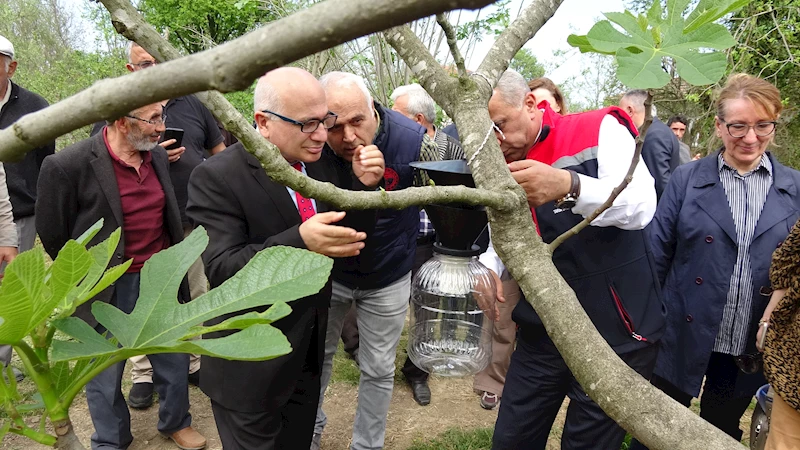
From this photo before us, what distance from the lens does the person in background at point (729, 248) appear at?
2.84 meters

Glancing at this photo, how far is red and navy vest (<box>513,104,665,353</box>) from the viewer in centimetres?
230

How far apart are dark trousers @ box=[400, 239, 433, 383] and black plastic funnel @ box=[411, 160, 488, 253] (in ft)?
6.75

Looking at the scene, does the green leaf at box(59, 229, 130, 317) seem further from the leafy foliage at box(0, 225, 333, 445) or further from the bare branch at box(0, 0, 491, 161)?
the bare branch at box(0, 0, 491, 161)

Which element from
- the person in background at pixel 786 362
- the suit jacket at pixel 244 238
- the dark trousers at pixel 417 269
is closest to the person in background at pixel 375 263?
the suit jacket at pixel 244 238

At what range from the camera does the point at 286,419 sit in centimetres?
268

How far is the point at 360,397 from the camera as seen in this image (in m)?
3.49

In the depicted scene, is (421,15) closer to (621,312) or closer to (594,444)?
(621,312)

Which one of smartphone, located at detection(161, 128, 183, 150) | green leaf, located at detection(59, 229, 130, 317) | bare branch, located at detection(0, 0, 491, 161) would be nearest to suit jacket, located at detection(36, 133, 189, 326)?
smartphone, located at detection(161, 128, 183, 150)

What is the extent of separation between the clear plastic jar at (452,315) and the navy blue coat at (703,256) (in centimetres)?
100

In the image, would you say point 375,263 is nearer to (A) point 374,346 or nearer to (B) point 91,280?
(A) point 374,346

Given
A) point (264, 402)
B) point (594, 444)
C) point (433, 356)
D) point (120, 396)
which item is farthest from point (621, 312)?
point (120, 396)

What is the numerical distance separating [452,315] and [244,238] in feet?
5.90

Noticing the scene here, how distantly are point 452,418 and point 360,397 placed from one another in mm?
1059

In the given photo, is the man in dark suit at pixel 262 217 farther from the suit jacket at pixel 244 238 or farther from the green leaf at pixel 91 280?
the green leaf at pixel 91 280
